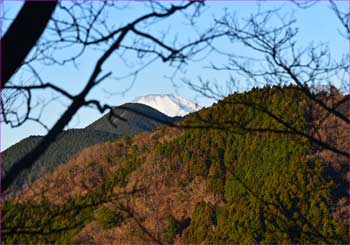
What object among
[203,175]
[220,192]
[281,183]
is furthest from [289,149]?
[203,175]

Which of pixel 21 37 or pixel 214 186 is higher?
pixel 214 186

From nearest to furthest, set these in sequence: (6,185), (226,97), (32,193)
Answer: (6,185), (32,193), (226,97)

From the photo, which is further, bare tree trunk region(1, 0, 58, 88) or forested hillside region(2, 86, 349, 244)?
forested hillside region(2, 86, 349, 244)

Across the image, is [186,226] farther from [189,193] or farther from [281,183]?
[281,183]

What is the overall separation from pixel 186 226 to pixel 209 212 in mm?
3537

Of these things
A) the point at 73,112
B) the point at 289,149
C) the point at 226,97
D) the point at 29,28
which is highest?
the point at 289,149

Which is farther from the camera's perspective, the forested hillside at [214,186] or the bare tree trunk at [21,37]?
the forested hillside at [214,186]

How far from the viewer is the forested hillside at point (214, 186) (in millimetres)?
2539

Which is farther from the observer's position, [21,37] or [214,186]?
[214,186]

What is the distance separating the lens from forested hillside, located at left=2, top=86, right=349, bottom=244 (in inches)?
100.0

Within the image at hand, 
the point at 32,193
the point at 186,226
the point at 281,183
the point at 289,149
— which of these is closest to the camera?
the point at 32,193

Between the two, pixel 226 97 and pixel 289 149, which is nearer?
pixel 226 97

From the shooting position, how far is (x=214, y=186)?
4556cm

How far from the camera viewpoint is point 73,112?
1.86m
